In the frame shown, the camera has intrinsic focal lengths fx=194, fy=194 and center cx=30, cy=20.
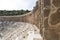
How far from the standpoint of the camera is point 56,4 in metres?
1.40

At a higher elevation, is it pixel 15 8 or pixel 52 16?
pixel 52 16

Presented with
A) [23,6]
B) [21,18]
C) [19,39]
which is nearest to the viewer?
[19,39]

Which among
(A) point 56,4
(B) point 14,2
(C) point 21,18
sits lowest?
(C) point 21,18

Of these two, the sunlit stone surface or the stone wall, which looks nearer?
the stone wall

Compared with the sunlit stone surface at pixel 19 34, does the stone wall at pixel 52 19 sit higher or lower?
higher

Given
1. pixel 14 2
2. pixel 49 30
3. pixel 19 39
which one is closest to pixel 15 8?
pixel 14 2

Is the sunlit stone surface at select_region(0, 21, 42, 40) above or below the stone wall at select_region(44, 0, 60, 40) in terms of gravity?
below

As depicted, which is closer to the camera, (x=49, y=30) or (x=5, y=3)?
(x=49, y=30)

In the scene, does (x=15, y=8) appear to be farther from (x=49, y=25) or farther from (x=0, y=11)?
(x=49, y=25)

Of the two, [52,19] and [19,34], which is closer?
[52,19]

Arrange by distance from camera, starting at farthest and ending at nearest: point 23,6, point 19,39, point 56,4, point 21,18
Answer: point 23,6 → point 21,18 → point 19,39 → point 56,4

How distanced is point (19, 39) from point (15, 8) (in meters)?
3.92

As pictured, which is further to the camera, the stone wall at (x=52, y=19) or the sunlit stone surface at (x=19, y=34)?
the sunlit stone surface at (x=19, y=34)

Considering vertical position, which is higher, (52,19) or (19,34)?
(52,19)
